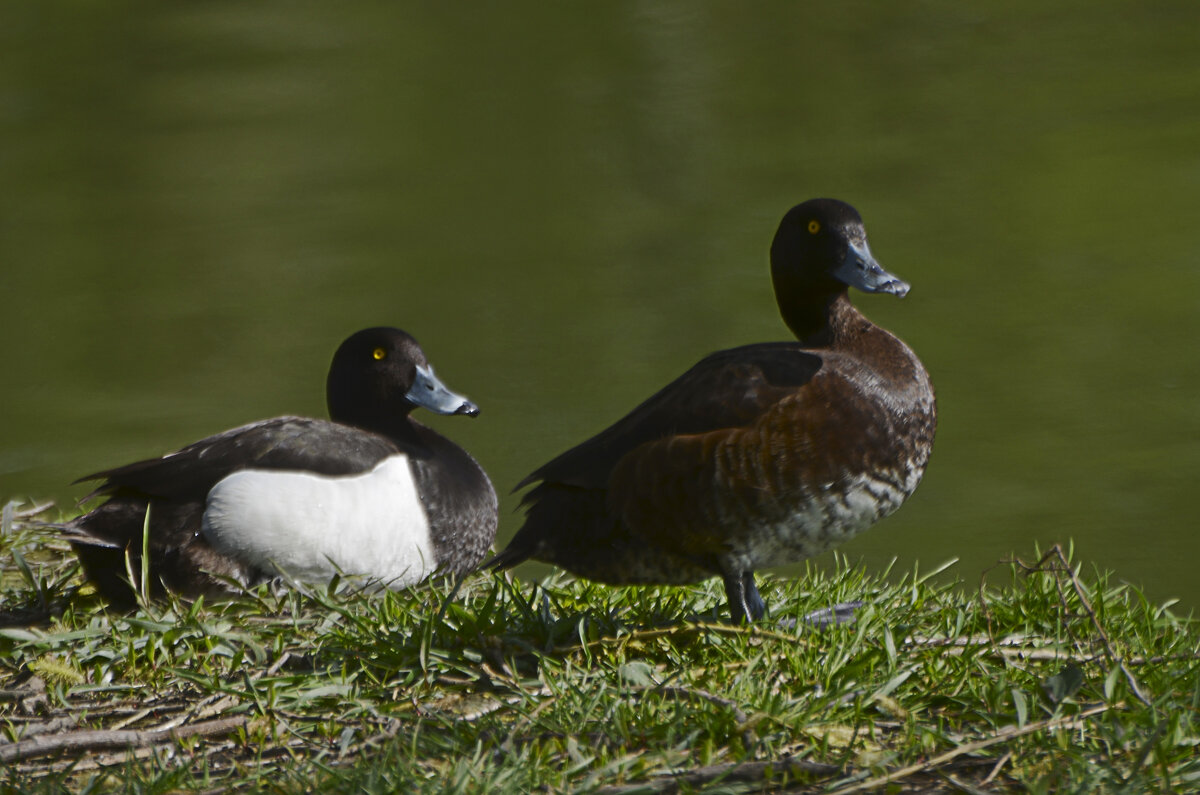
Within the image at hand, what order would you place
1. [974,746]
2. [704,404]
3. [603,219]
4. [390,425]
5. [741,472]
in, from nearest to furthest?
[974,746], [741,472], [704,404], [390,425], [603,219]

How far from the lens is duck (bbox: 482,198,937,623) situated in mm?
3143

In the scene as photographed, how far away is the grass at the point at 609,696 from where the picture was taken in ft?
8.00

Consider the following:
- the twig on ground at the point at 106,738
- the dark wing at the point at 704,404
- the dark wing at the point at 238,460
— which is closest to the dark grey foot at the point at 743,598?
the dark wing at the point at 704,404

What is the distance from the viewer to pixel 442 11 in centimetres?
1800

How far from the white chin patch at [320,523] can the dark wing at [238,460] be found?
0.03 metres

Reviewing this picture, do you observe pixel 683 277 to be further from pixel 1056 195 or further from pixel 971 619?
pixel 971 619

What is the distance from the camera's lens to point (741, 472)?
3133 millimetres

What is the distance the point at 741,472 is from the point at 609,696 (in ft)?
2.10

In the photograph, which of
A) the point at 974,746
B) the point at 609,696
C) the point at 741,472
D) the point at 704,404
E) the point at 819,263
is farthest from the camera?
the point at 819,263

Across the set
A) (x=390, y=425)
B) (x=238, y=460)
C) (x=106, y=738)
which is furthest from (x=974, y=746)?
(x=390, y=425)

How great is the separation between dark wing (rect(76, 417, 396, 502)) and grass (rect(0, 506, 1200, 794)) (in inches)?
17.2

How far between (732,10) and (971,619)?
1397 cm

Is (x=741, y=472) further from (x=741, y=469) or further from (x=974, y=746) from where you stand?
(x=974, y=746)

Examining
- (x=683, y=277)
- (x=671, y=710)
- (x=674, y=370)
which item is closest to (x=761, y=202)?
(x=683, y=277)
